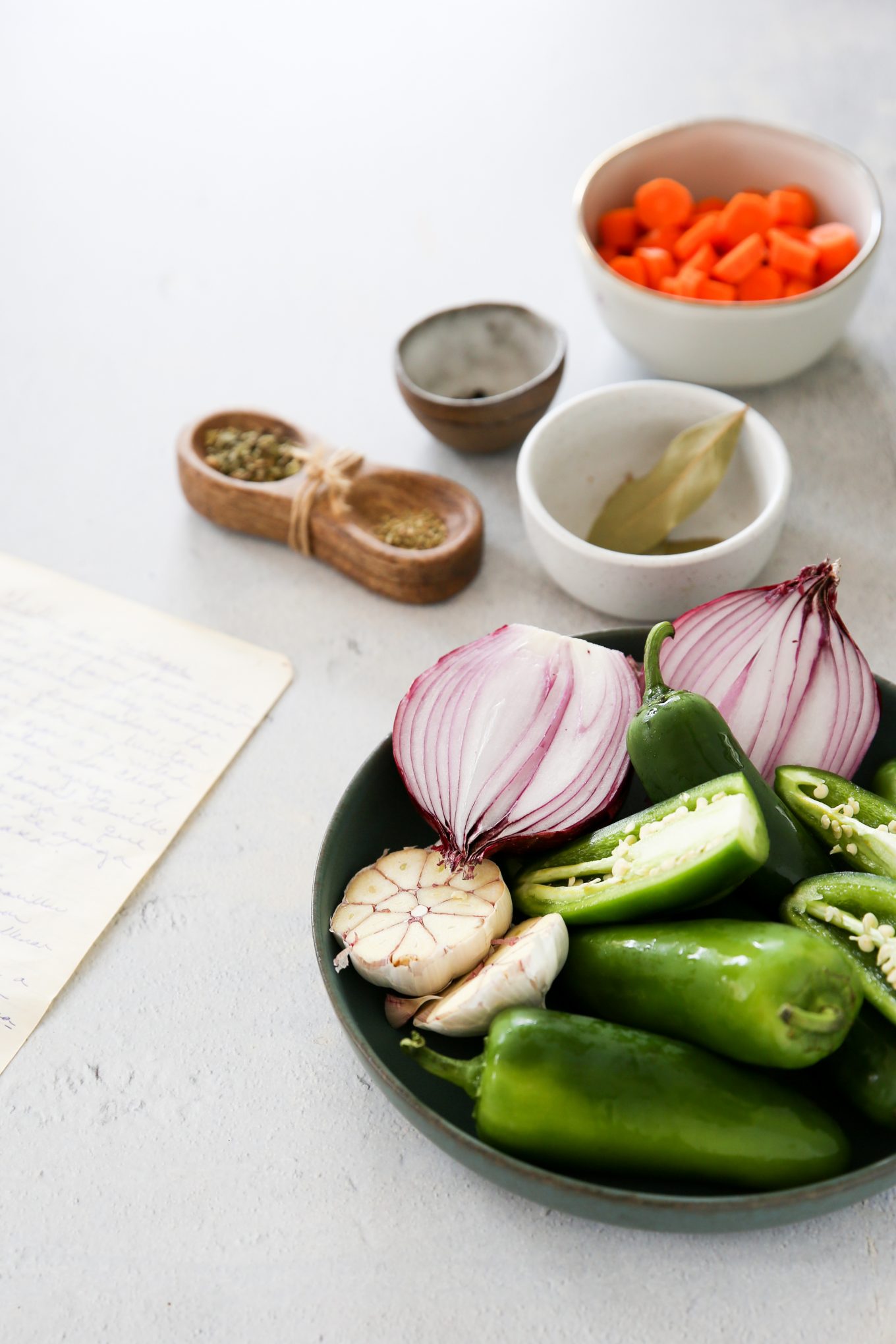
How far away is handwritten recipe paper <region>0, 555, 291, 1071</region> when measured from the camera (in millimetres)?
803

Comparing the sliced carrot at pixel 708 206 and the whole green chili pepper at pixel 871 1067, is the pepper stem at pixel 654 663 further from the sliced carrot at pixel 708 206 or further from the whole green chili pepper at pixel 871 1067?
the sliced carrot at pixel 708 206

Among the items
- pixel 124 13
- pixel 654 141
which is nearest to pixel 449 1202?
pixel 654 141

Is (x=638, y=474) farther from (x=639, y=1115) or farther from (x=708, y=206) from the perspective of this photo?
(x=639, y=1115)

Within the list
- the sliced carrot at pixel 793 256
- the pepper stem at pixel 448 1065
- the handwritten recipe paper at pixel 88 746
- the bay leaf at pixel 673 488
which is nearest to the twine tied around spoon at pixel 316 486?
the handwritten recipe paper at pixel 88 746

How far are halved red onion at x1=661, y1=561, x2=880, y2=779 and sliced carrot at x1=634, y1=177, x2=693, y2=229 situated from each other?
1.76 feet

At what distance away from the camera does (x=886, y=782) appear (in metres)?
0.71

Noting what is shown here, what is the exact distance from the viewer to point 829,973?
0.54 metres

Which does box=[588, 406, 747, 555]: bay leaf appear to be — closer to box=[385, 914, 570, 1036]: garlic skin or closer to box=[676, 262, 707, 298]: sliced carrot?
box=[676, 262, 707, 298]: sliced carrot

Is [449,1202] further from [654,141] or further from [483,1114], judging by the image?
[654,141]

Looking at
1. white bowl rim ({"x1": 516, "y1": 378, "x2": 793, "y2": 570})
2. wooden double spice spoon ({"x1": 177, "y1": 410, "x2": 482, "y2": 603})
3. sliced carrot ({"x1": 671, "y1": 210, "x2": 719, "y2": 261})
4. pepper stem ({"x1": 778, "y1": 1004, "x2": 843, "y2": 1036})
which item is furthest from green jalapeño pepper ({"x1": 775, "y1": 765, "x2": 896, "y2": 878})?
sliced carrot ({"x1": 671, "y1": 210, "x2": 719, "y2": 261})

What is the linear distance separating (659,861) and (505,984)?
0.35ft

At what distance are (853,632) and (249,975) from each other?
1.85 feet

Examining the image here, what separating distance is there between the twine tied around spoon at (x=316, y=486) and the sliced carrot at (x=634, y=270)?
0.32 m

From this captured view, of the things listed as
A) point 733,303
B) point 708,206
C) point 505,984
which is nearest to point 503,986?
point 505,984
